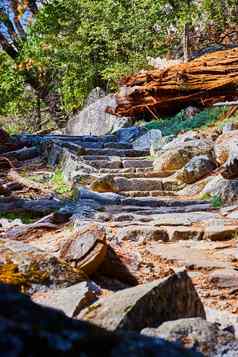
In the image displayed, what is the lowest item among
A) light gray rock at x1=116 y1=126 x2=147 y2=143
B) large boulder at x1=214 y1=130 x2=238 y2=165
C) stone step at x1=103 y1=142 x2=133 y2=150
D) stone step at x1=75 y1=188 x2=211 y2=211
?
stone step at x1=75 y1=188 x2=211 y2=211

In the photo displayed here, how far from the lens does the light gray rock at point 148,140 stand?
11883mm

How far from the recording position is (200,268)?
4.58 metres

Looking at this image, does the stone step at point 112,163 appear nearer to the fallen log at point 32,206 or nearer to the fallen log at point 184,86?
the fallen log at point 32,206

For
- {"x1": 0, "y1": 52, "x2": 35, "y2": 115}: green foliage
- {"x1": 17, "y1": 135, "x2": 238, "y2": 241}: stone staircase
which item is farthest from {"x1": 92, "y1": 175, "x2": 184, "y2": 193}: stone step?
{"x1": 0, "y1": 52, "x2": 35, "y2": 115}: green foliage

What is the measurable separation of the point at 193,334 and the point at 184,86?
37.7ft

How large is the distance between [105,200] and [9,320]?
246 inches

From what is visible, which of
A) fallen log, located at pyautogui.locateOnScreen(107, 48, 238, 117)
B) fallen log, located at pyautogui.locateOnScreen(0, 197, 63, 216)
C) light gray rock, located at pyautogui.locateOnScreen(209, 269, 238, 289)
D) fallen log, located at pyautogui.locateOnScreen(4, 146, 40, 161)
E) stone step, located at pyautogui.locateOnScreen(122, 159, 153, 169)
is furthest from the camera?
fallen log, located at pyautogui.locateOnScreen(107, 48, 238, 117)

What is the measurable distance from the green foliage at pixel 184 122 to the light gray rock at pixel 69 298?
873 cm

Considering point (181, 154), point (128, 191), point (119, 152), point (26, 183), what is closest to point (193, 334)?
point (128, 191)

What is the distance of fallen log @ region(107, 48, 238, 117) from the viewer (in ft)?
43.3

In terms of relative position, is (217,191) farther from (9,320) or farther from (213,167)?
(9,320)

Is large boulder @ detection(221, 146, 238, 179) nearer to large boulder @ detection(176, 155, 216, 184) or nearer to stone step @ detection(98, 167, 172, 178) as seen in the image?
large boulder @ detection(176, 155, 216, 184)

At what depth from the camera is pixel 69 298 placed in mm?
3002

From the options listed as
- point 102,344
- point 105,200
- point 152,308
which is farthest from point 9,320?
point 105,200
